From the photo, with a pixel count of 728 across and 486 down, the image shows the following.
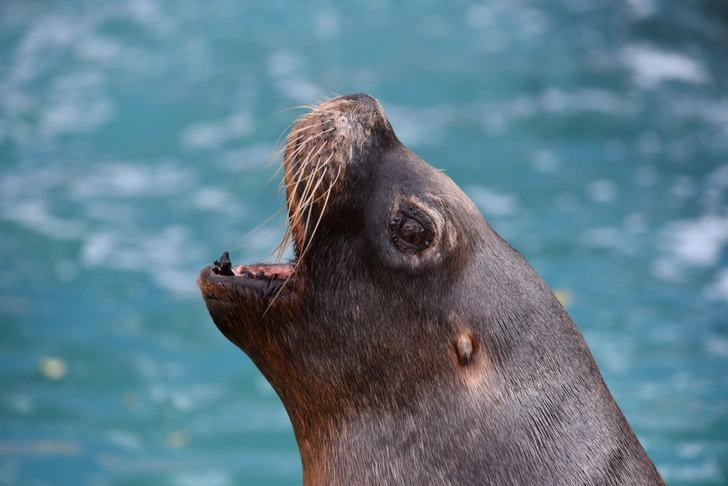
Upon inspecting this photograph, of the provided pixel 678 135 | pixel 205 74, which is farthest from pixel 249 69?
pixel 678 135

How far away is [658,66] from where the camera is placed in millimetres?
11703

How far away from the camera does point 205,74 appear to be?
37.2 ft

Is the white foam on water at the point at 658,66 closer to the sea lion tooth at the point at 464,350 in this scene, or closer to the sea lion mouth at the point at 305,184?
the sea lion mouth at the point at 305,184

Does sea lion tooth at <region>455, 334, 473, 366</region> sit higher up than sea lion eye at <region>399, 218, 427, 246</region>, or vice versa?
sea lion eye at <region>399, 218, 427, 246</region>

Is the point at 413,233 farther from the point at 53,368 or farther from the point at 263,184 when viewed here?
the point at 263,184

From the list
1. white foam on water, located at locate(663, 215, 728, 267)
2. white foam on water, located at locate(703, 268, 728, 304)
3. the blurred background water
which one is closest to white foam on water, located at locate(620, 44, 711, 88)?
the blurred background water

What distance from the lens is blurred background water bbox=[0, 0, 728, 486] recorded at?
750 cm

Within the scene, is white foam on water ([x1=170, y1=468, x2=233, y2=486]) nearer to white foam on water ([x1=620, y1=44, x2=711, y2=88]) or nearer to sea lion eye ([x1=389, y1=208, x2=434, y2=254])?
sea lion eye ([x1=389, y1=208, x2=434, y2=254])

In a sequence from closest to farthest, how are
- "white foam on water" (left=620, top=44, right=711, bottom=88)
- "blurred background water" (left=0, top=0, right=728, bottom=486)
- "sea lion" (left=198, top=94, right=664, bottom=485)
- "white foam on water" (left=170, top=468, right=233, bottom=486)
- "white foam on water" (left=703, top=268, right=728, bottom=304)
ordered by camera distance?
1. "sea lion" (left=198, top=94, right=664, bottom=485)
2. "white foam on water" (left=170, top=468, right=233, bottom=486)
3. "blurred background water" (left=0, top=0, right=728, bottom=486)
4. "white foam on water" (left=703, top=268, right=728, bottom=304)
5. "white foam on water" (left=620, top=44, right=711, bottom=88)

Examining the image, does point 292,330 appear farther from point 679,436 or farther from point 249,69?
point 249,69

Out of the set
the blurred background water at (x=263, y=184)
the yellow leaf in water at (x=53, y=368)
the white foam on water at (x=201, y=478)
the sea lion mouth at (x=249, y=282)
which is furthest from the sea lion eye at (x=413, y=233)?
the yellow leaf in water at (x=53, y=368)

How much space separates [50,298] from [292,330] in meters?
6.51

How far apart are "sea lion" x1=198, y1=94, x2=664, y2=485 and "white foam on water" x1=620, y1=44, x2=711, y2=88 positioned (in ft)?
31.7

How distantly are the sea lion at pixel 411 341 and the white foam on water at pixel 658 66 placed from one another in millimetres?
9664
